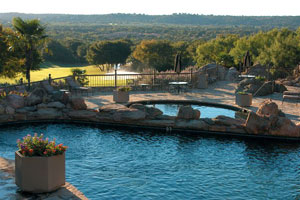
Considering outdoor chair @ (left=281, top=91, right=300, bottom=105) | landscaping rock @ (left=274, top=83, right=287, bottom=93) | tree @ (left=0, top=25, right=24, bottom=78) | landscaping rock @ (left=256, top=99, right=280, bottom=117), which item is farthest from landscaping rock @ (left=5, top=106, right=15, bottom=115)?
tree @ (left=0, top=25, right=24, bottom=78)

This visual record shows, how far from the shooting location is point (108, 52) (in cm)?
8388

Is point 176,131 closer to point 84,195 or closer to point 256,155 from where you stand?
point 256,155

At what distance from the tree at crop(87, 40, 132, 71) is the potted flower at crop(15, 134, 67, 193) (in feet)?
246

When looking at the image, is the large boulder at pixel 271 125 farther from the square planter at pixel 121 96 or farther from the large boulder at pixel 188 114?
the square planter at pixel 121 96

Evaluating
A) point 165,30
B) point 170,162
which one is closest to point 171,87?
point 170,162

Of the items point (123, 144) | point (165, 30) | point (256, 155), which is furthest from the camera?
point (165, 30)

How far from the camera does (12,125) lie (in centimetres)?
1756

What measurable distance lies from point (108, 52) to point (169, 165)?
72.9m

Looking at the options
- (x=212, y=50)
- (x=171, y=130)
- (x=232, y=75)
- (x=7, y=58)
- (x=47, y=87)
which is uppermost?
(x=212, y=50)

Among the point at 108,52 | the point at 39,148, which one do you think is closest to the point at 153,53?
the point at 108,52

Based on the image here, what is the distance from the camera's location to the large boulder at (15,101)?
59.2 ft

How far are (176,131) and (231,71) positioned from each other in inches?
583

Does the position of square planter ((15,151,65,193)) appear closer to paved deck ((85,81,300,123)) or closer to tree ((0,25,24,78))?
paved deck ((85,81,300,123))

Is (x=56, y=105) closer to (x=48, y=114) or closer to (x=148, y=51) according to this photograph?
(x=48, y=114)
